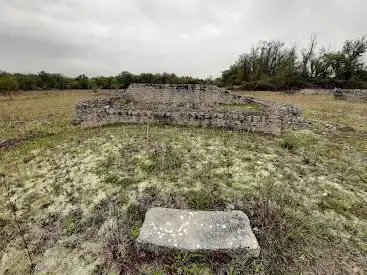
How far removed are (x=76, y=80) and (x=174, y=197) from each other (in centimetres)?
5602

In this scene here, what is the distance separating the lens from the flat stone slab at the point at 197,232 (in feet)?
13.3

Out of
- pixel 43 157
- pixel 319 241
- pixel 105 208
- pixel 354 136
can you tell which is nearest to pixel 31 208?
pixel 105 208

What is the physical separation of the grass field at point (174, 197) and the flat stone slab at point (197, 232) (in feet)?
0.55

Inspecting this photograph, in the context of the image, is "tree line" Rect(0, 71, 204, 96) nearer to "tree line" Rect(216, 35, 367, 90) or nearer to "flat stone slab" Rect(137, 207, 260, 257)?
"tree line" Rect(216, 35, 367, 90)

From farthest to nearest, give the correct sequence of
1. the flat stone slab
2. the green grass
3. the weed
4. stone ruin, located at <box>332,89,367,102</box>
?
stone ruin, located at <box>332,89,367,102</box> → the green grass → the weed → the flat stone slab

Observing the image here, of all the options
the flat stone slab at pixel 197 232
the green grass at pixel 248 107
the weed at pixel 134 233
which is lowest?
the weed at pixel 134 233

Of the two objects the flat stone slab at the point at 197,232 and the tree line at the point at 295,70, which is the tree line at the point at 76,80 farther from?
the flat stone slab at the point at 197,232

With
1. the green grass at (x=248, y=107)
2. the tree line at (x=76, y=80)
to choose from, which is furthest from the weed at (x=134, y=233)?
the tree line at (x=76, y=80)

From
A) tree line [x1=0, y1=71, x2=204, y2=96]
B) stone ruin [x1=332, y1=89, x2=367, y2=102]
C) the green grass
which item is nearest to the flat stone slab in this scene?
the green grass

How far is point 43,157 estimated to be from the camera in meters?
7.84

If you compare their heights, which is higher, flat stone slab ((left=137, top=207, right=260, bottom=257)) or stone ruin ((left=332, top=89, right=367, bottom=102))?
stone ruin ((left=332, top=89, right=367, bottom=102))

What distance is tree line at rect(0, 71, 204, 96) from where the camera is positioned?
40.8 metres

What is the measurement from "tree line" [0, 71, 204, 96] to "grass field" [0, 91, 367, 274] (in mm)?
32941

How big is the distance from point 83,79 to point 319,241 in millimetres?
57639
